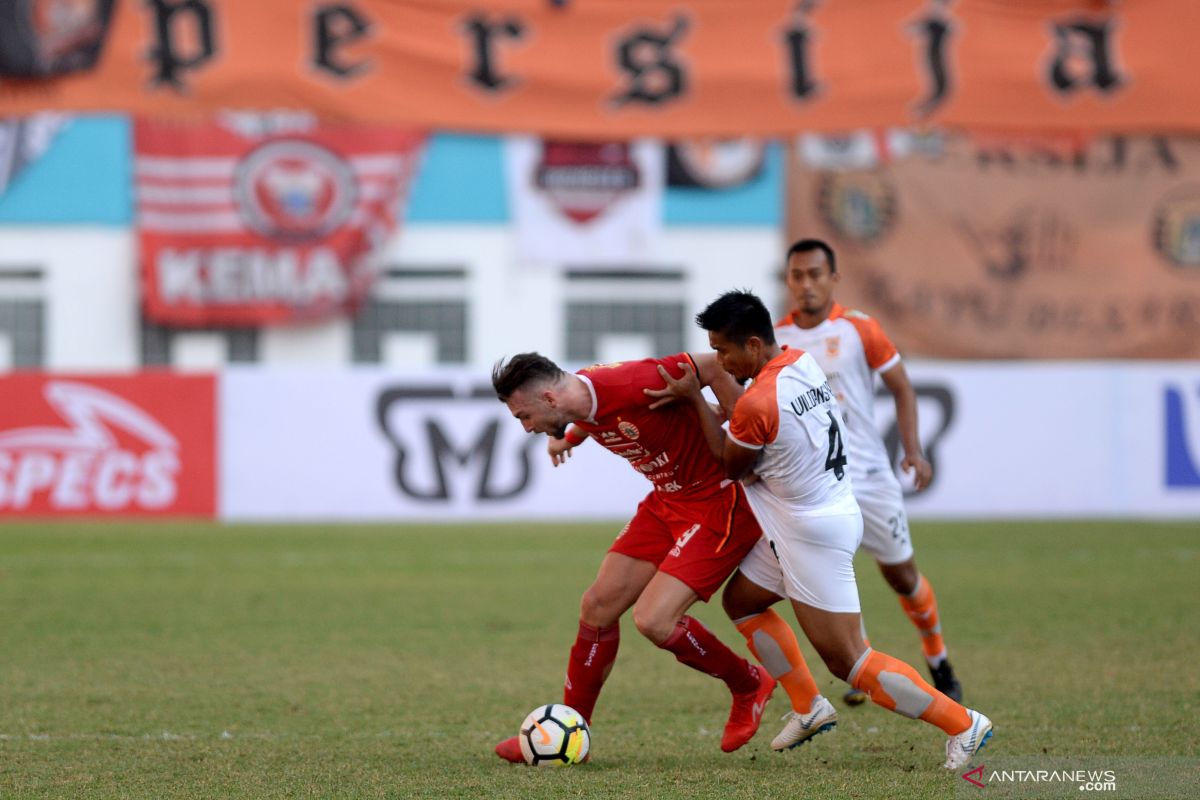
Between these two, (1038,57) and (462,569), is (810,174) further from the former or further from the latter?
(462,569)

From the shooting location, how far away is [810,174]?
2562 cm

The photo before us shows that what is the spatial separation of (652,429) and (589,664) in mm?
963

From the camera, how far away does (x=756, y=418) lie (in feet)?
17.6

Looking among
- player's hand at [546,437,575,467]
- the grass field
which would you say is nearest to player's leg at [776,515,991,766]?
the grass field

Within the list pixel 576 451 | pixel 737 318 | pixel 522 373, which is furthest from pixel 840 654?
pixel 576 451

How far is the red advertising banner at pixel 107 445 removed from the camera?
15711mm

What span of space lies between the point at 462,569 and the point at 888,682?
24.8 feet

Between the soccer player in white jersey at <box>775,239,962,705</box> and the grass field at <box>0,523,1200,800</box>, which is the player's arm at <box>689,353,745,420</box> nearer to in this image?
the grass field at <box>0,523,1200,800</box>

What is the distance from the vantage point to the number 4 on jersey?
5.62m

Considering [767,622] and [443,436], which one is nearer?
[767,622]

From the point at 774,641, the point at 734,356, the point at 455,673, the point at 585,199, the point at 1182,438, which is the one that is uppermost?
the point at 585,199

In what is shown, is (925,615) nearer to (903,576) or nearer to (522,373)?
(903,576)

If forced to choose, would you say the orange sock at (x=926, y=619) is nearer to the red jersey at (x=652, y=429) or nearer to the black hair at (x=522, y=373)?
the red jersey at (x=652, y=429)

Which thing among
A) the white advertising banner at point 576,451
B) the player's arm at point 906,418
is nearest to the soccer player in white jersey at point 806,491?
the player's arm at point 906,418
